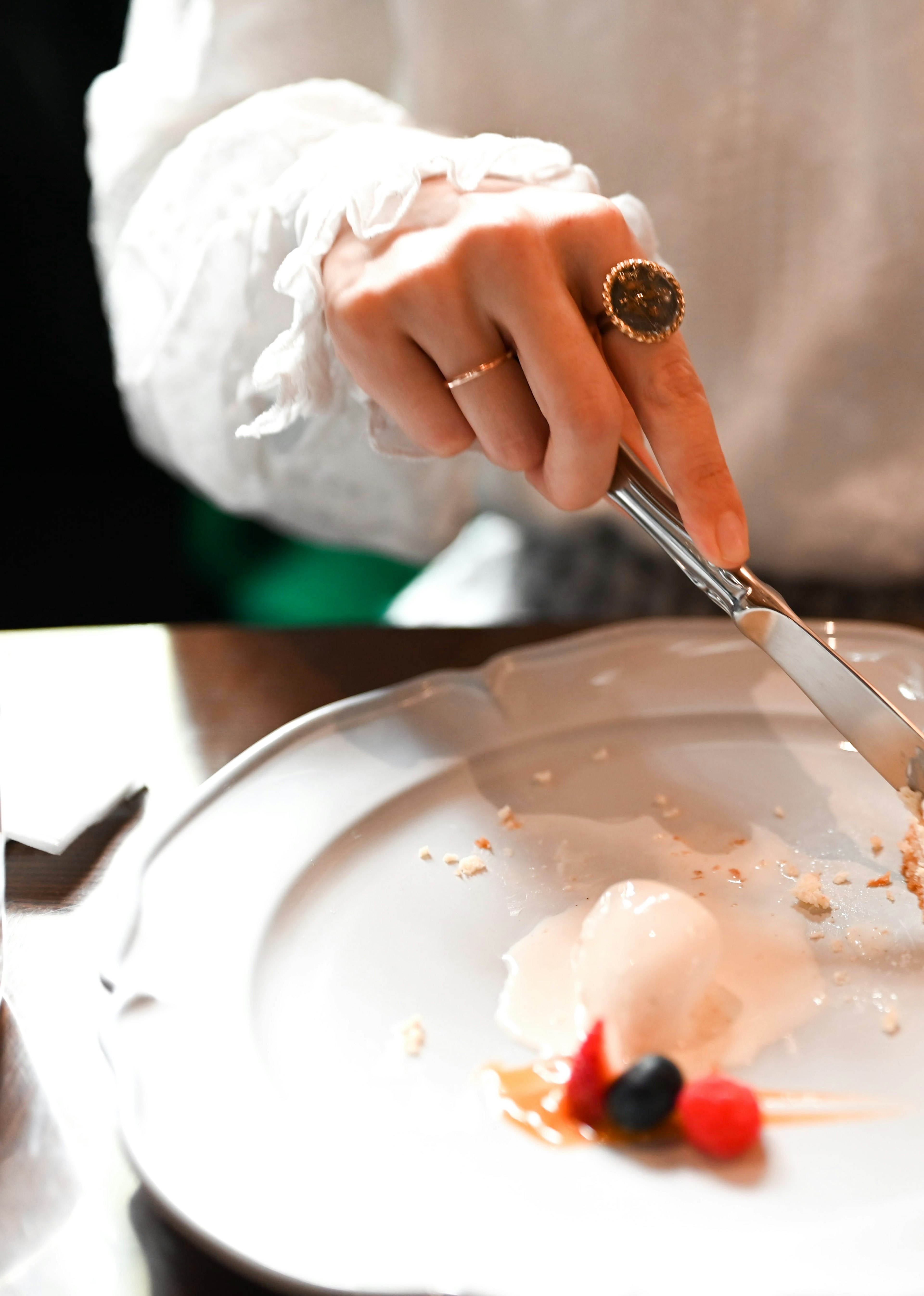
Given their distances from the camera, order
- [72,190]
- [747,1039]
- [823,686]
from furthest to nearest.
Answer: [72,190]
[823,686]
[747,1039]

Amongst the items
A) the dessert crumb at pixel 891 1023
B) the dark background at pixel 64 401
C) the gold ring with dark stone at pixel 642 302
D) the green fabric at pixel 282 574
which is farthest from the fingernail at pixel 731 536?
the dark background at pixel 64 401

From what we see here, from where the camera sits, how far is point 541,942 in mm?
472

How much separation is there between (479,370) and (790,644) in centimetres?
21

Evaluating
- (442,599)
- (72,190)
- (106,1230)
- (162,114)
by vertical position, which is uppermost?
(162,114)

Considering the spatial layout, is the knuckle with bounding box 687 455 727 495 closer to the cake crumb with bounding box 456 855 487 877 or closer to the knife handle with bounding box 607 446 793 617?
the knife handle with bounding box 607 446 793 617

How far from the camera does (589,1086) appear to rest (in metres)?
0.38

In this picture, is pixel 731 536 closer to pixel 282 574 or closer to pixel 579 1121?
pixel 579 1121

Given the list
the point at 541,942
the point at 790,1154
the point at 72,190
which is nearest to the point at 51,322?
the point at 72,190

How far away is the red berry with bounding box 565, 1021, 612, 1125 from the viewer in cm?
38

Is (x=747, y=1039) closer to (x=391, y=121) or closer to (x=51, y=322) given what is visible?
(x=391, y=121)

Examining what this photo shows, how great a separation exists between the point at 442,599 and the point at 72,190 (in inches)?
32.4

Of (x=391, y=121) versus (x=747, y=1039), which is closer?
(x=747, y=1039)

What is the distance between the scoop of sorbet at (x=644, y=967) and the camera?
Answer: 418 millimetres

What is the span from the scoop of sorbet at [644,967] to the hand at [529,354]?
0.55 feet
